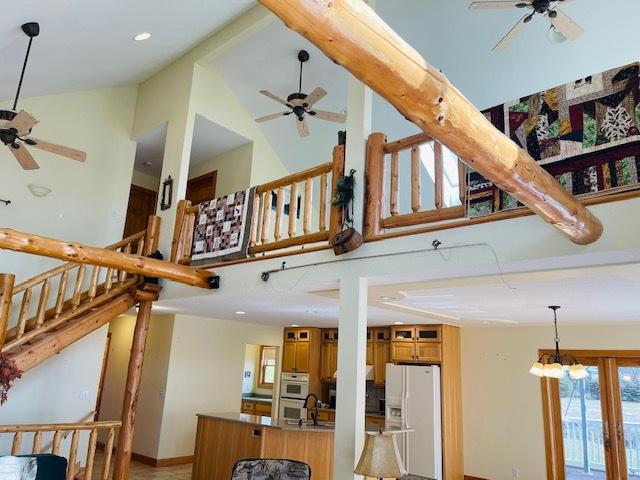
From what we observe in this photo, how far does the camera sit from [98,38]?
545 cm

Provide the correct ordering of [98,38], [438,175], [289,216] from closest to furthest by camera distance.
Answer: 1. [438,175]
2. [289,216]
3. [98,38]

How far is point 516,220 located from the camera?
3.25 m

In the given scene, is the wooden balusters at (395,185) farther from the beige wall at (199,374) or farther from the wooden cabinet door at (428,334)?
the beige wall at (199,374)

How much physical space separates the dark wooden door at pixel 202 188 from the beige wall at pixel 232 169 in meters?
0.10

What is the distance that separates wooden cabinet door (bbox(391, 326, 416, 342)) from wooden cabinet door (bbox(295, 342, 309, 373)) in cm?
187

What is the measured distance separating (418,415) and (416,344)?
111cm

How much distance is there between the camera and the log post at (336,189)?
431cm

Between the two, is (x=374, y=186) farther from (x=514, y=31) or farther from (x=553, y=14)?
(x=553, y=14)

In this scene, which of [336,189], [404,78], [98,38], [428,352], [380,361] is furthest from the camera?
[380,361]

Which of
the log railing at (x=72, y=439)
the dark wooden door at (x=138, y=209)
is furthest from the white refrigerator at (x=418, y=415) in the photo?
the dark wooden door at (x=138, y=209)

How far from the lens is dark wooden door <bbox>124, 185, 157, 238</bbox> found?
8.88 metres

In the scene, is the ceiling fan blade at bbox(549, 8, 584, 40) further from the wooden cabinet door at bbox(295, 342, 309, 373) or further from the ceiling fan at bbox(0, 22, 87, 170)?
the wooden cabinet door at bbox(295, 342, 309, 373)

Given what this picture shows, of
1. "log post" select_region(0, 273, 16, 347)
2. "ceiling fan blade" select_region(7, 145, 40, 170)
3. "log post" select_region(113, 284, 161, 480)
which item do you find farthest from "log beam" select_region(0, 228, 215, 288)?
"ceiling fan blade" select_region(7, 145, 40, 170)

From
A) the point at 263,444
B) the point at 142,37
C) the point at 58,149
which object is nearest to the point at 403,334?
the point at 263,444
